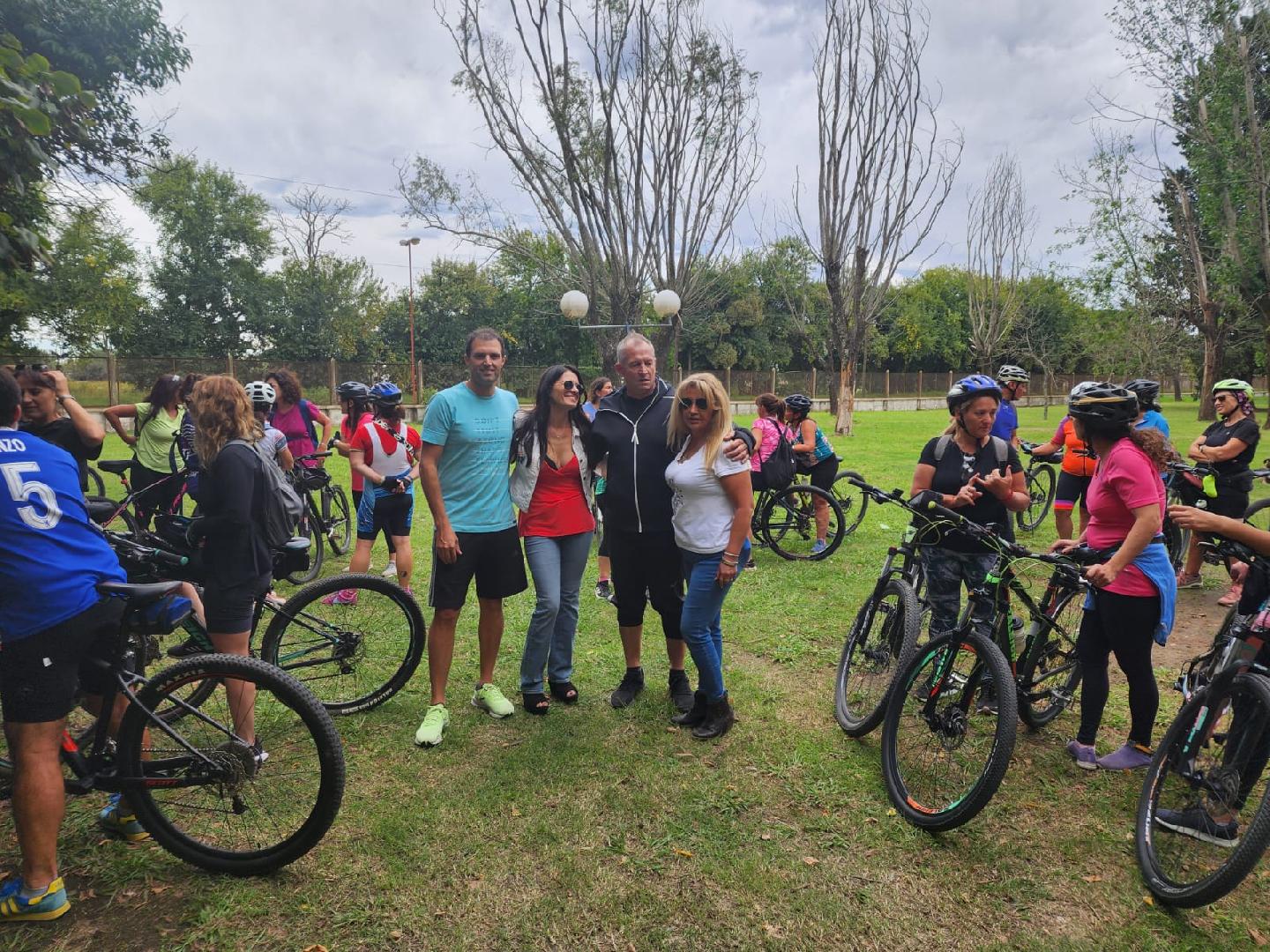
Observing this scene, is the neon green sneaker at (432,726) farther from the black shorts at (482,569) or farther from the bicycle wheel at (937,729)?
the bicycle wheel at (937,729)

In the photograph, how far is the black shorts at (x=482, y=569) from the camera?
3.73 metres

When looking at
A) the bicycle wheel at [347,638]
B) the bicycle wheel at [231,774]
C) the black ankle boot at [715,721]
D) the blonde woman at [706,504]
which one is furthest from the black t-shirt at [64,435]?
the black ankle boot at [715,721]

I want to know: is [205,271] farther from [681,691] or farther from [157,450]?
[681,691]

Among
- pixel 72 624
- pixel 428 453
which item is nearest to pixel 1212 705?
pixel 428 453

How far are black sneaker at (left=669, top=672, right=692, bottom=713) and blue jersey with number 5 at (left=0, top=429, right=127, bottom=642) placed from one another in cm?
273

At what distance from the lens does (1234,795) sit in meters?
2.56

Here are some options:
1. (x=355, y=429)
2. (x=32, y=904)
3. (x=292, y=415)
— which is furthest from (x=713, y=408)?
(x=292, y=415)

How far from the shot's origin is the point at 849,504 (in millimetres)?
9016

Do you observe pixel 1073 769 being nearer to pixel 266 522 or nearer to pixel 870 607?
pixel 870 607

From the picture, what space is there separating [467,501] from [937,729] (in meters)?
2.49

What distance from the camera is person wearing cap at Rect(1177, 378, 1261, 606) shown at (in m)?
6.07

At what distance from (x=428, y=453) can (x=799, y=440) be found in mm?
5068

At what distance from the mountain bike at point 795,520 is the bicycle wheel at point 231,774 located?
17.8 feet

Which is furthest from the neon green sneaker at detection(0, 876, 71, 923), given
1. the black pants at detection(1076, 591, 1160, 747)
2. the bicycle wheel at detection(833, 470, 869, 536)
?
the bicycle wheel at detection(833, 470, 869, 536)
